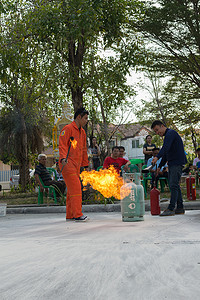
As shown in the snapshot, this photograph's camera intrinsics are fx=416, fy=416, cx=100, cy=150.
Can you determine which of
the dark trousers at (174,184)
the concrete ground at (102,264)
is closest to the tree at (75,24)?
the dark trousers at (174,184)

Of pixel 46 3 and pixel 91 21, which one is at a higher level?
pixel 46 3

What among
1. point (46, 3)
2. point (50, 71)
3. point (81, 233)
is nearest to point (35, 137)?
point (50, 71)

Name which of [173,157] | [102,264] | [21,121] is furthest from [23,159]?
[102,264]

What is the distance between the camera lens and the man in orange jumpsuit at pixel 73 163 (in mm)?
7883

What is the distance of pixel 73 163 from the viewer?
8.05 m

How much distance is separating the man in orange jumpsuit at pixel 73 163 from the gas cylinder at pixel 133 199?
910mm

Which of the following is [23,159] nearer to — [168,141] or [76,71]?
[76,71]

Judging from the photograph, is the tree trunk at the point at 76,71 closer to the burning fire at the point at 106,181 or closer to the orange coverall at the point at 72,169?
the burning fire at the point at 106,181

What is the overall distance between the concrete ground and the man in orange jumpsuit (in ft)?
4.42

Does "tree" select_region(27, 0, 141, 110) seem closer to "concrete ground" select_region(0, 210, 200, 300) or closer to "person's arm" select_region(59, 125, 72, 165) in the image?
"person's arm" select_region(59, 125, 72, 165)

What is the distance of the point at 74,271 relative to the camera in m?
3.80

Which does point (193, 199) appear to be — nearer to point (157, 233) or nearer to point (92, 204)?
point (92, 204)

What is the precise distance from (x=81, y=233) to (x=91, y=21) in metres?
6.89

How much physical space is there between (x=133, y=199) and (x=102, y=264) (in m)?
3.48
